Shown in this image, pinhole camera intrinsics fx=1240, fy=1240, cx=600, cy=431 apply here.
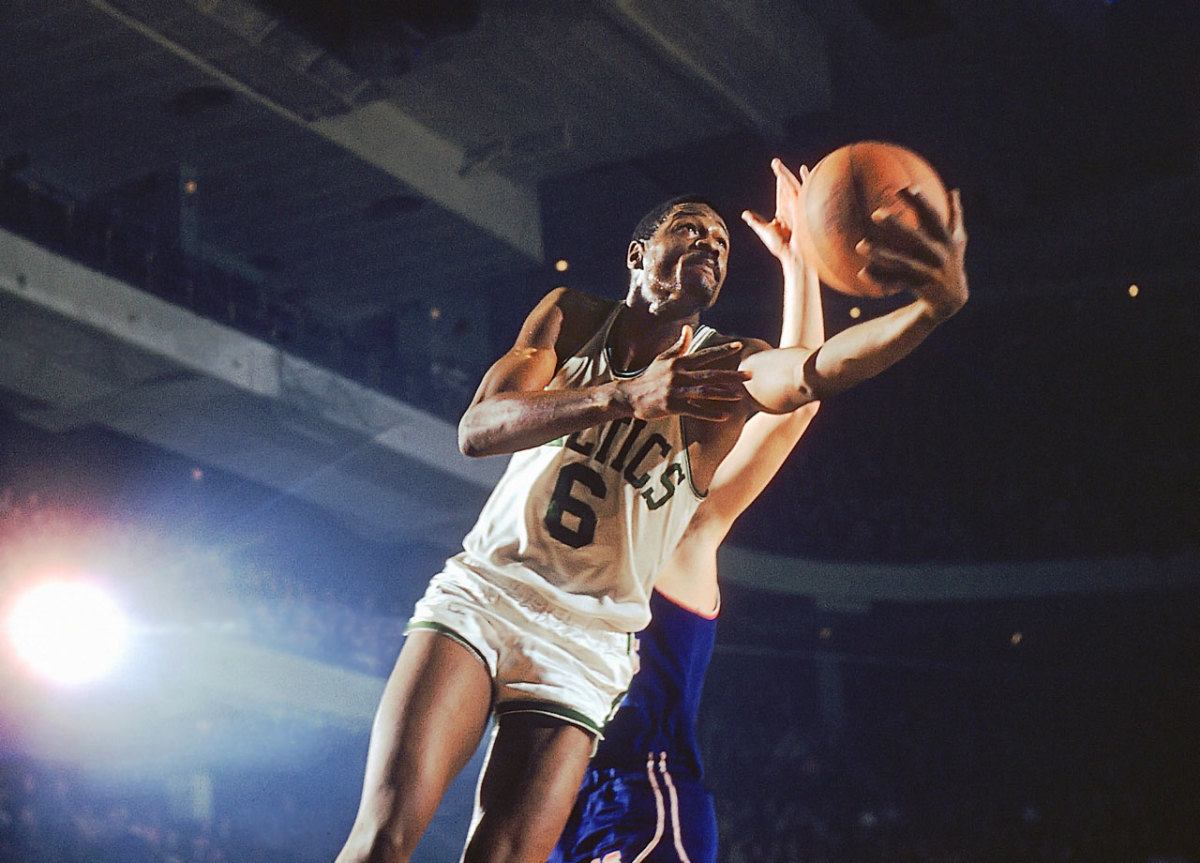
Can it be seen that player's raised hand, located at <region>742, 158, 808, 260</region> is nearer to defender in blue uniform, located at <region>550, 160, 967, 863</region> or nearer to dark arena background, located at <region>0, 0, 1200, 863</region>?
defender in blue uniform, located at <region>550, 160, 967, 863</region>

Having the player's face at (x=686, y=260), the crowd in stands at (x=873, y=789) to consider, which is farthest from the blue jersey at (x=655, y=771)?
the crowd in stands at (x=873, y=789)

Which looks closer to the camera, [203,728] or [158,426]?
[203,728]

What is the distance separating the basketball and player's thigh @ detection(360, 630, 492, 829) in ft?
4.09

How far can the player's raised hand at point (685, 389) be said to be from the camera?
2438 mm

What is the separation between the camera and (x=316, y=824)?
1327 centimetres

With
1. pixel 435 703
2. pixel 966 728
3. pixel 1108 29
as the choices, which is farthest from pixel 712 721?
pixel 435 703

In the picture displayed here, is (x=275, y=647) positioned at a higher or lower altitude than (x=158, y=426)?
lower

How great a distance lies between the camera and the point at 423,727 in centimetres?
258

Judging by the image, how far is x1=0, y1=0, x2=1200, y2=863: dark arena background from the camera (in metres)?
12.7

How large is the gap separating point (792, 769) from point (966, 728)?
2863 millimetres

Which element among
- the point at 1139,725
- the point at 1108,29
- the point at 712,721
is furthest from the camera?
the point at 712,721

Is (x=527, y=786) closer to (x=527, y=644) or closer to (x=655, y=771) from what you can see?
(x=527, y=644)

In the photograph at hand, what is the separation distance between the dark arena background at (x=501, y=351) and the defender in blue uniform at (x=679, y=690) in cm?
806

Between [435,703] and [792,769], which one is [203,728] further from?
[435,703]
